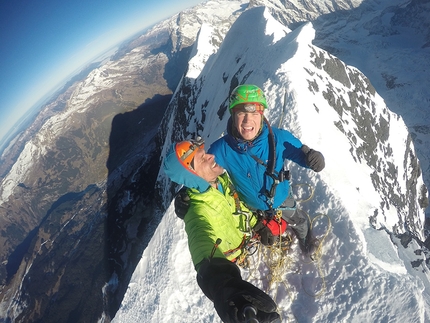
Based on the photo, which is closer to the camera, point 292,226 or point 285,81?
point 292,226

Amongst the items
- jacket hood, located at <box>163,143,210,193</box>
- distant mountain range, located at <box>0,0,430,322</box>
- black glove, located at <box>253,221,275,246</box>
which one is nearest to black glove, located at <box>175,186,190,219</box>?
jacket hood, located at <box>163,143,210,193</box>

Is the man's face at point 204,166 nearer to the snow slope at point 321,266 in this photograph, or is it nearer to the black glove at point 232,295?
the black glove at point 232,295

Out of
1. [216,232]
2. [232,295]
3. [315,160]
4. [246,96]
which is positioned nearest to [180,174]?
[216,232]

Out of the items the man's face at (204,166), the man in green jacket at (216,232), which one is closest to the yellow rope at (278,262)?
the man in green jacket at (216,232)

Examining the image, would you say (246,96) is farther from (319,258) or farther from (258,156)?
(319,258)

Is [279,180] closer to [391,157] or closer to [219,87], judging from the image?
[391,157]

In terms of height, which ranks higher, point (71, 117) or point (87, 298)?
point (71, 117)

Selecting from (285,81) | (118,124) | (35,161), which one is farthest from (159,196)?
(35,161)
